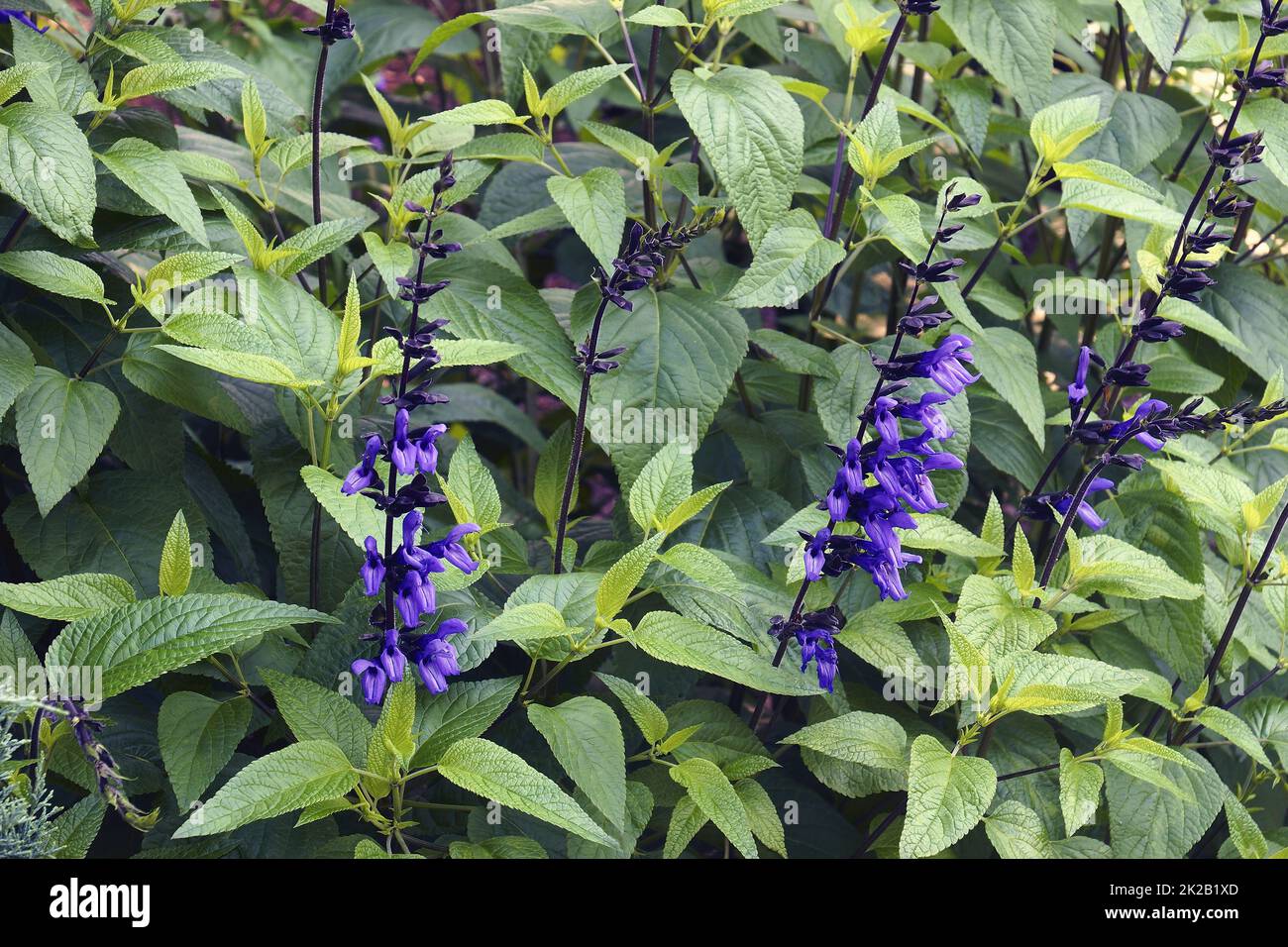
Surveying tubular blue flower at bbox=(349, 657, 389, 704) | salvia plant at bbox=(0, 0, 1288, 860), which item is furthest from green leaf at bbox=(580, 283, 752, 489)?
tubular blue flower at bbox=(349, 657, 389, 704)

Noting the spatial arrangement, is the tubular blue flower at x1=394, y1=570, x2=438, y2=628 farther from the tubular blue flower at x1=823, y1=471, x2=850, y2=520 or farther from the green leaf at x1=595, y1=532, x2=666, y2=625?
the tubular blue flower at x1=823, y1=471, x2=850, y2=520

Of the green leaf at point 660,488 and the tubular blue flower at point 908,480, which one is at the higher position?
the tubular blue flower at point 908,480

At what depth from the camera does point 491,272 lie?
186 cm

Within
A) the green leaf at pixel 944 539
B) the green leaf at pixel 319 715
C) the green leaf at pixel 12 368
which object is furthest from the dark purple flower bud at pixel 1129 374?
the green leaf at pixel 12 368

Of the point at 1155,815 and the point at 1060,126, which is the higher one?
the point at 1060,126

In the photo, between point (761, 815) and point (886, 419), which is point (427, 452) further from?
point (761, 815)

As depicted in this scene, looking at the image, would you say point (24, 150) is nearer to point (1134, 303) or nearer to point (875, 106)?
point (875, 106)

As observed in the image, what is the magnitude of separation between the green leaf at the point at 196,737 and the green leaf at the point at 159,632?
14cm

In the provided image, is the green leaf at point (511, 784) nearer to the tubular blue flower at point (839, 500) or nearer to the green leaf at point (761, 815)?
the green leaf at point (761, 815)

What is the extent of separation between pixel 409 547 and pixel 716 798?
0.51m

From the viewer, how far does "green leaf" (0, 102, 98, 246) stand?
1514 mm

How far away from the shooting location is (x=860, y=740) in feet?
5.05

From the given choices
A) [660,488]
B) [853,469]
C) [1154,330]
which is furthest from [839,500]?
[1154,330]

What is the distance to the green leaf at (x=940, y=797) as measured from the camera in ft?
4.32
